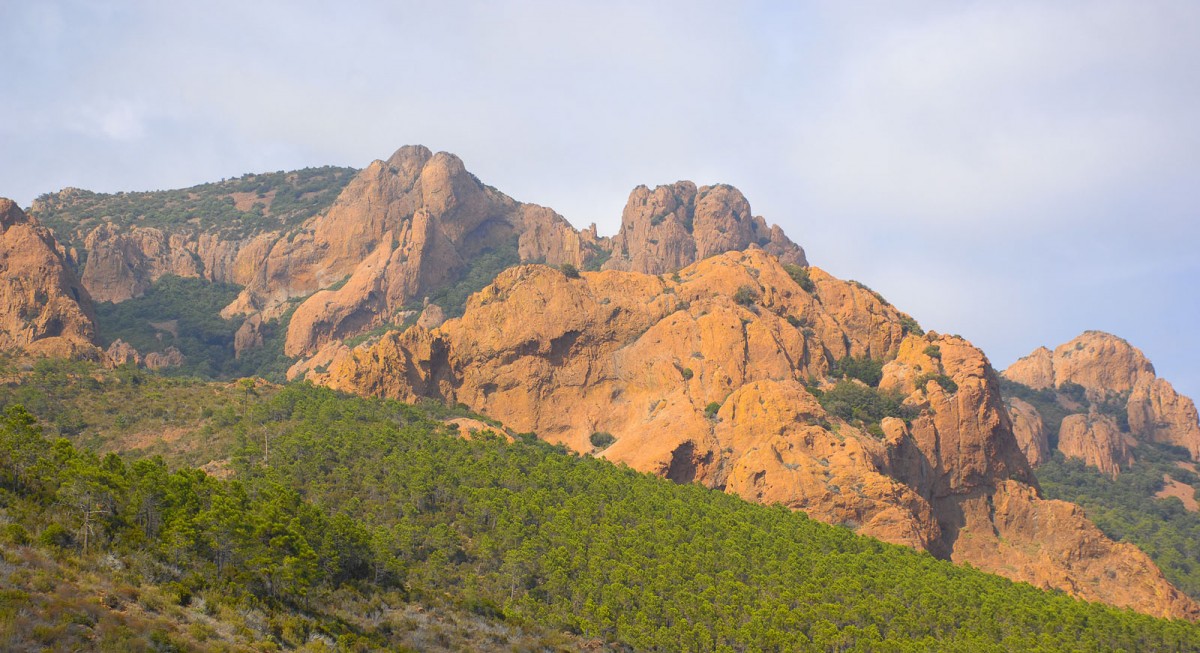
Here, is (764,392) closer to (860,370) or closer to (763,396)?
(763,396)

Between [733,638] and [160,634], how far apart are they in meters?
29.5

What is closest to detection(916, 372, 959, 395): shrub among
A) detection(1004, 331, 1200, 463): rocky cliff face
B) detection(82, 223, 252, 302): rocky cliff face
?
detection(1004, 331, 1200, 463): rocky cliff face

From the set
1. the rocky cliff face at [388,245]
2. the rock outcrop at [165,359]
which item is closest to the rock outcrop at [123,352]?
the rock outcrop at [165,359]

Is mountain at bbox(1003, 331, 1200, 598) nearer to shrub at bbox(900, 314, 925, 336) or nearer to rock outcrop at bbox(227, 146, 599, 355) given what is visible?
shrub at bbox(900, 314, 925, 336)

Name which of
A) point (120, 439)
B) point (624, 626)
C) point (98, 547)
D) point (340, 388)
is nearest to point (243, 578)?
point (98, 547)

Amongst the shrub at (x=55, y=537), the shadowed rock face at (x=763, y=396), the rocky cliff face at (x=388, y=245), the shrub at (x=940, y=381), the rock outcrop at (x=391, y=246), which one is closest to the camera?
the shrub at (x=55, y=537)

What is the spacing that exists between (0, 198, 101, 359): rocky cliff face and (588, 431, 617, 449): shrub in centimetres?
4663

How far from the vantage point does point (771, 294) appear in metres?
95.3

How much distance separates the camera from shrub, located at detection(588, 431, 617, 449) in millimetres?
85562

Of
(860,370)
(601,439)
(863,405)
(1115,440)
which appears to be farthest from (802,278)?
(1115,440)

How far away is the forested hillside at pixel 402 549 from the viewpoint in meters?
32.7

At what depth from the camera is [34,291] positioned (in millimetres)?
96125

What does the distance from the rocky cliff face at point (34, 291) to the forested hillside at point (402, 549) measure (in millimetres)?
18443

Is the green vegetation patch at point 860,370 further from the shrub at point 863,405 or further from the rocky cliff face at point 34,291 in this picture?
the rocky cliff face at point 34,291
